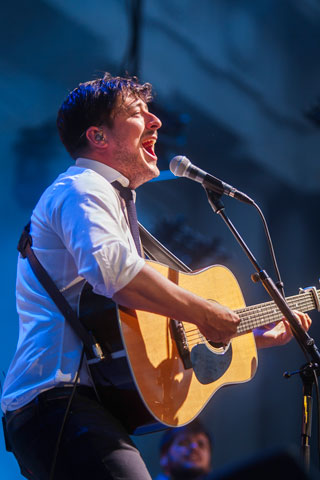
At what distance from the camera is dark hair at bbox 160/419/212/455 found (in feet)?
12.8

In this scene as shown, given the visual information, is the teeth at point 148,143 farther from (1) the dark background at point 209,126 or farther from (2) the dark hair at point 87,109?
(1) the dark background at point 209,126

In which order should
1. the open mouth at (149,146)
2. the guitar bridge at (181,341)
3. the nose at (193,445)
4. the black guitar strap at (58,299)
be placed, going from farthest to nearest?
the nose at (193,445), the open mouth at (149,146), the guitar bridge at (181,341), the black guitar strap at (58,299)

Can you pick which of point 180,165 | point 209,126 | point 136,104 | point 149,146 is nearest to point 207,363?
point 180,165

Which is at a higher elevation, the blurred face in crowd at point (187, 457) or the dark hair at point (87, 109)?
the dark hair at point (87, 109)

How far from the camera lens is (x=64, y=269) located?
1.82 metres

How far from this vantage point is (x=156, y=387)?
1846 millimetres

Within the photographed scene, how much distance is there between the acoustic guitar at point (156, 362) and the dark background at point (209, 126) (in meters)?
1.41

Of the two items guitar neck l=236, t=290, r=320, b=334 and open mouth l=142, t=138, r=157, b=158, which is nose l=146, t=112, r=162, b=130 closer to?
open mouth l=142, t=138, r=157, b=158

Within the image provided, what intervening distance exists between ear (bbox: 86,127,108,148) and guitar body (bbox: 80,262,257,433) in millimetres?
616

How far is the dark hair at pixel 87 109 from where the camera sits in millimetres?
2299

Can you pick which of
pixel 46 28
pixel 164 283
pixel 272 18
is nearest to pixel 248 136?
pixel 272 18

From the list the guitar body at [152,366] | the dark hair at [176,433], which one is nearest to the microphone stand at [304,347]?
the guitar body at [152,366]

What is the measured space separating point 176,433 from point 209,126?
8.74 feet

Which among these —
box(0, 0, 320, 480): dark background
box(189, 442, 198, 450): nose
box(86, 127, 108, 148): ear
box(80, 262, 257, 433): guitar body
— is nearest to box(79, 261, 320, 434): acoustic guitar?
box(80, 262, 257, 433): guitar body
